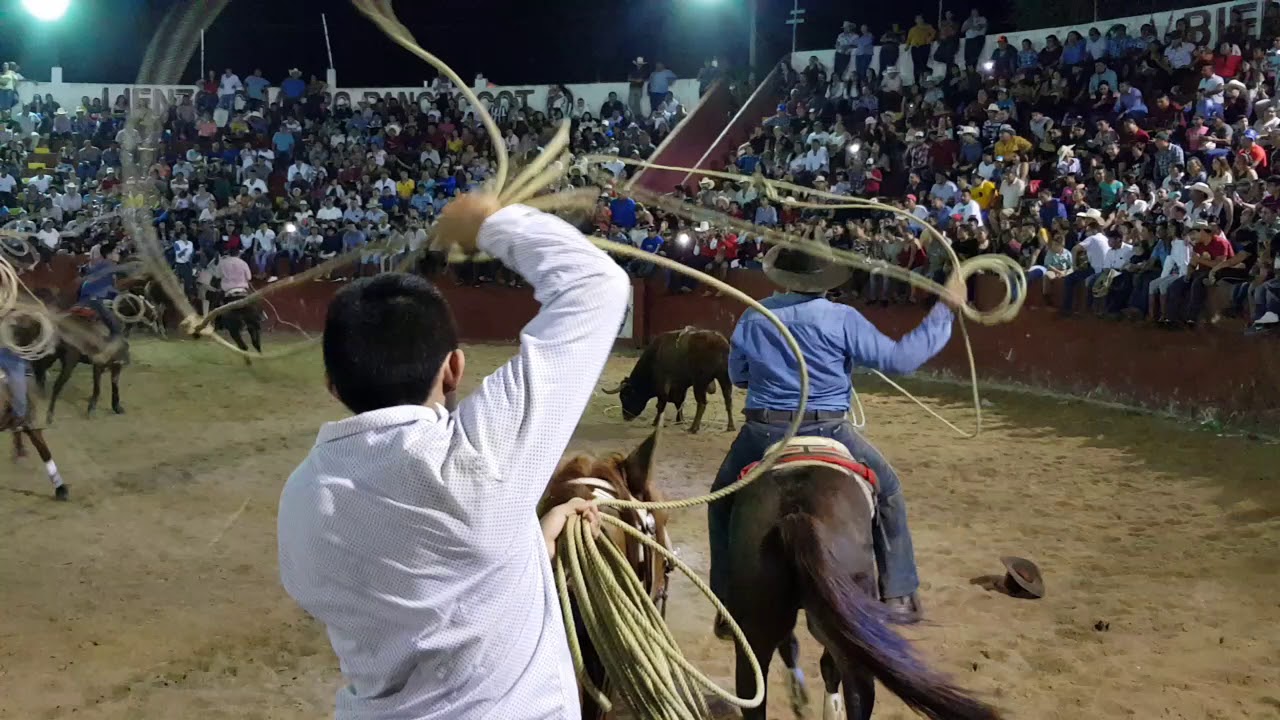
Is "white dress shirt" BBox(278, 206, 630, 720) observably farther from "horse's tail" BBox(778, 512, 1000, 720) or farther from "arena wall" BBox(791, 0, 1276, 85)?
"arena wall" BBox(791, 0, 1276, 85)

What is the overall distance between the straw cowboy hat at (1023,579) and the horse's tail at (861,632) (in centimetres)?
279

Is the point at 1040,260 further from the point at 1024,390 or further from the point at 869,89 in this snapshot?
the point at 869,89

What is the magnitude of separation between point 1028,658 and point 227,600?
13.2 ft

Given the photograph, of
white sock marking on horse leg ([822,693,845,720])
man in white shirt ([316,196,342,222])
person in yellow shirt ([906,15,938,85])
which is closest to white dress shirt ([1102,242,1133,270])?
person in yellow shirt ([906,15,938,85])

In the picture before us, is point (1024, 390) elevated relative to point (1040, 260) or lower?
lower

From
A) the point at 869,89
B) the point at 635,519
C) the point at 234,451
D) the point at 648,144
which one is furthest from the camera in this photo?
the point at 648,144

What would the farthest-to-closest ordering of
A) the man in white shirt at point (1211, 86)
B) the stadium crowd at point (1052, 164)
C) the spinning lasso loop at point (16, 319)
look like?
the man in white shirt at point (1211, 86)
the stadium crowd at point (1052, 164)
the spinning lasso loop at point (16, 319)

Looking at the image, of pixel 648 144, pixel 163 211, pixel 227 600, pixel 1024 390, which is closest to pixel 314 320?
pixel 163 211

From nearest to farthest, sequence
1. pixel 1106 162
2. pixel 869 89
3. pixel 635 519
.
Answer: pixel 635 519 → pixel 1106 162 → pixel 869 89

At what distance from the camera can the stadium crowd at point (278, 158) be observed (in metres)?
20.7

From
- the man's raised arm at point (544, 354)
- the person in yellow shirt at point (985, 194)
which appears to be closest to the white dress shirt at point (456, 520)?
the man's raised arm at point (544, 354)

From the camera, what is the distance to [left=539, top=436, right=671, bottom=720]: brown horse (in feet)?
11.7

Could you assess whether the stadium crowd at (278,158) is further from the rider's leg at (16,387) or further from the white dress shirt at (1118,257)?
the rider's leg at (16,387)

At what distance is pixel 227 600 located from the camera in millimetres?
5660
